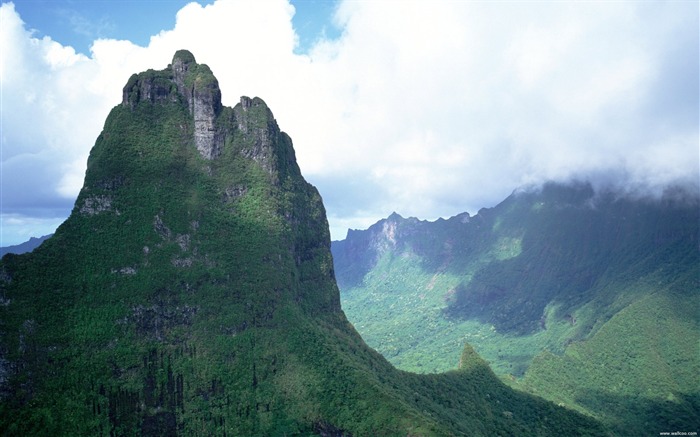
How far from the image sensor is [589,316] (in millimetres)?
139000

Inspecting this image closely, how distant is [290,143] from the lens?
3068 inches

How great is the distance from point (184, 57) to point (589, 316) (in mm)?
120678

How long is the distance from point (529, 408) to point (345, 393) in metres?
34.6

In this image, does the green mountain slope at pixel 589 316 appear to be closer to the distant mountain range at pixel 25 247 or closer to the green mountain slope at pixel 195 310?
the green mountain slope at pixel 195 310

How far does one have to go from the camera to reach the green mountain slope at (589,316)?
96562 mm

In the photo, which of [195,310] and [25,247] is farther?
[25,247]

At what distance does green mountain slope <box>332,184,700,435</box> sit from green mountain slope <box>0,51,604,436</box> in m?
30.8

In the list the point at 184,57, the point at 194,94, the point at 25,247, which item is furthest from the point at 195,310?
the point at 25,247

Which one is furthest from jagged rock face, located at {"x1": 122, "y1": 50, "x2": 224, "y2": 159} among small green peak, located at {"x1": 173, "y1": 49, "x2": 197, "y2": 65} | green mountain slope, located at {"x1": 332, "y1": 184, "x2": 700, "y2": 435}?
green mountain slope, located at {"x1": 332, "y1": 184, "x2": 700, "y2": 435}

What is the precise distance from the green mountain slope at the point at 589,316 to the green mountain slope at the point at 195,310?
1213 inches

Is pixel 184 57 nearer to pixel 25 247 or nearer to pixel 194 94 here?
pixel 194 94

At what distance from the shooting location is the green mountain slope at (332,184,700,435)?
96562 millimetres

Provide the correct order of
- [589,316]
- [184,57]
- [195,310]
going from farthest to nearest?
[589,316] → [184,57] → [195,310]

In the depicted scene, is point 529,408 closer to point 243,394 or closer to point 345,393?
point 345,393
